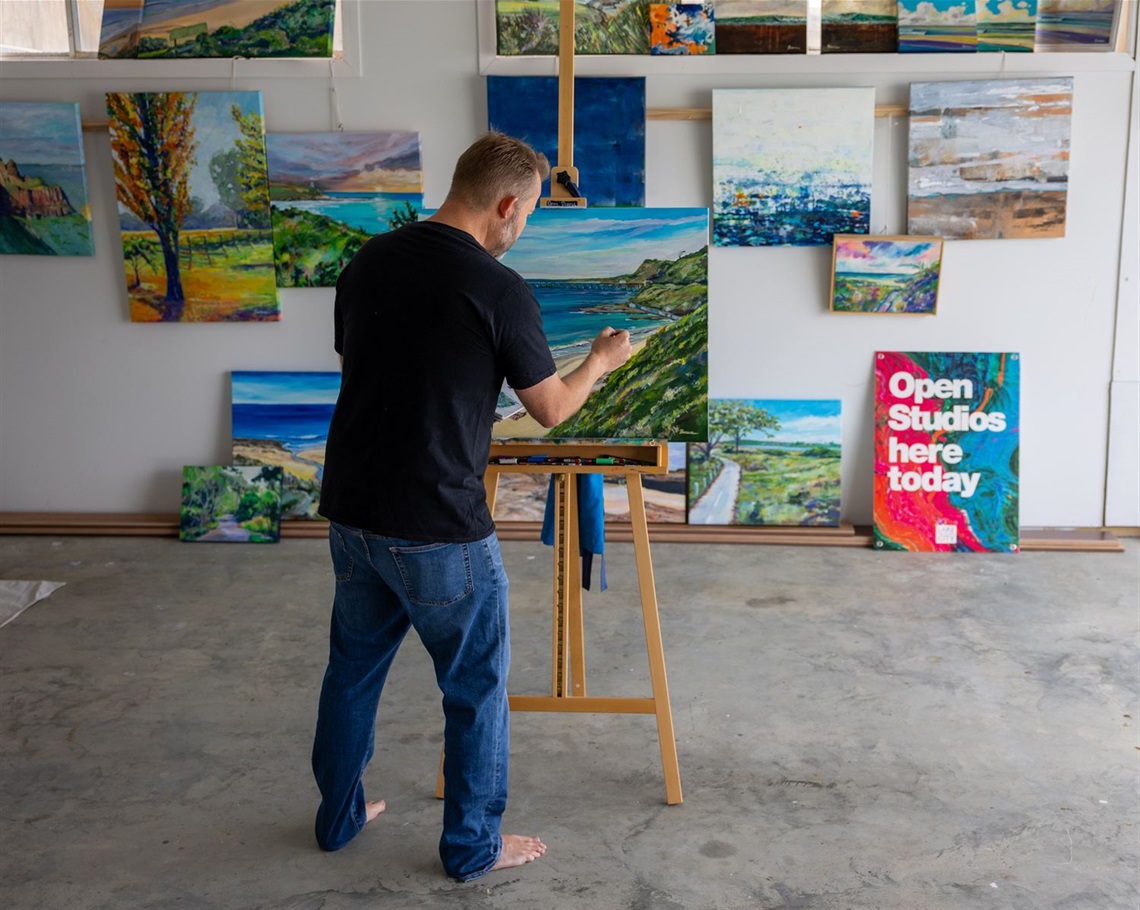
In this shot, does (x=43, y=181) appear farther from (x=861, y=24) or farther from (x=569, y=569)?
(x=861, y=24)

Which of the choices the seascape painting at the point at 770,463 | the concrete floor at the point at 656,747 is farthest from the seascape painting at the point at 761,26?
the concrete floor at the point at 656,747

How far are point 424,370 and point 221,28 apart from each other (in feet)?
10.9

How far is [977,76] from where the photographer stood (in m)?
4.54

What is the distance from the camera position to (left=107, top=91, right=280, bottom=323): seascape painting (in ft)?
15.5

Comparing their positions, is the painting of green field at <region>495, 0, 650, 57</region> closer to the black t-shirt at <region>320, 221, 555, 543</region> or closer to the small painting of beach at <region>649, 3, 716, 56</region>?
the small painting of beach at <region>649, 3, 716, 56</region>

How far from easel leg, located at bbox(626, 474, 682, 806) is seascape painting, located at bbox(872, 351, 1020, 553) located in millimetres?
2258

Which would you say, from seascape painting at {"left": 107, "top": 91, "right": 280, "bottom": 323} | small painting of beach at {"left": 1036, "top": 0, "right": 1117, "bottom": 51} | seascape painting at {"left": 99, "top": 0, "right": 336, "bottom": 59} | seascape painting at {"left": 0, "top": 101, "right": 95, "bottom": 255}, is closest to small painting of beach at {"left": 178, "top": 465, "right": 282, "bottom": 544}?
seascape painting at {"left": 107, "top": 91, "right": 280, "bottom": 323}

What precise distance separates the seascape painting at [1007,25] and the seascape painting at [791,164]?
514mm

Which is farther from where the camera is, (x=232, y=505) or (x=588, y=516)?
(x=232, y=505)

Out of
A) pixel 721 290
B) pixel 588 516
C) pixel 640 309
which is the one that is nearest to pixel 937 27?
pixel 721 290

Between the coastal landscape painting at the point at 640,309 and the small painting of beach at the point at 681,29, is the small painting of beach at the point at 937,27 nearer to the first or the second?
the small painting of beach at the point at 681,29

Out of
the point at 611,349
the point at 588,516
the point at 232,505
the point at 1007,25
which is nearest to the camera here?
the point at 611,349

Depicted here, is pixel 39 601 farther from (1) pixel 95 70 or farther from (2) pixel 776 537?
(2) pixel 776 537

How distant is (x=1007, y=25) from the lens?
14.8 feet
